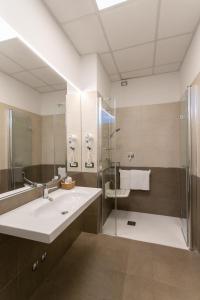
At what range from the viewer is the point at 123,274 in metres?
1.61

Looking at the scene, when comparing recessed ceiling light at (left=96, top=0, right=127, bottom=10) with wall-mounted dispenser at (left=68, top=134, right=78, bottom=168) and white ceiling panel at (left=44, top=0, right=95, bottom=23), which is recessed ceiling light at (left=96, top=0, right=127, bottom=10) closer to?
white ceiling panel at (left=44, top=0, right=95, bottom=23)

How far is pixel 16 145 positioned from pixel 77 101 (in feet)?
4.13

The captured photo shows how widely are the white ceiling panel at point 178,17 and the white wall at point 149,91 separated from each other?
40.0 inches

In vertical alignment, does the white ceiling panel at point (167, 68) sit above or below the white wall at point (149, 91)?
above

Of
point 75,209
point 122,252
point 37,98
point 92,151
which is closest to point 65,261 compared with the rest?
point 122,252

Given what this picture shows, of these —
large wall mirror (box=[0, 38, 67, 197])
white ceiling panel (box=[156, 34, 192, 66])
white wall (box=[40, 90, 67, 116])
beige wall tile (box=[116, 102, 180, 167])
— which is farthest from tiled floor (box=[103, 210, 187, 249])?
white ceiling panel (box=[156, 34, 192, 66])

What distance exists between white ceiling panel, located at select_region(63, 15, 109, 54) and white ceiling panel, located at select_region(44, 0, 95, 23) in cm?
8

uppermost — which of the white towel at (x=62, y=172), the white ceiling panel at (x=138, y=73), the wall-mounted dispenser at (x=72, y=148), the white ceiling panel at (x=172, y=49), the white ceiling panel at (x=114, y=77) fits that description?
the white ceiling panel at (x=172, y=49)

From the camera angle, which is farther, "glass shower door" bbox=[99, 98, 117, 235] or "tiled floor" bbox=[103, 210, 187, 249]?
"glass shower door" bbox=[99, 98, 117, 235]

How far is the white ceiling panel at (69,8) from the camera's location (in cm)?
153

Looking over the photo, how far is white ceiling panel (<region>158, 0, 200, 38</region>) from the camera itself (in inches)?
61.2

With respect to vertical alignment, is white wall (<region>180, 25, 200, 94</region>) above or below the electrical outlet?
above

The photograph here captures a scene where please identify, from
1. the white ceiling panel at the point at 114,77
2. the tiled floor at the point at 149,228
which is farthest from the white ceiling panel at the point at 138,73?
the tiled floor at the point at 149,228

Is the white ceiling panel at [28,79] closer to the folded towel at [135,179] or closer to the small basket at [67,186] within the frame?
the small basket at [67,186]
